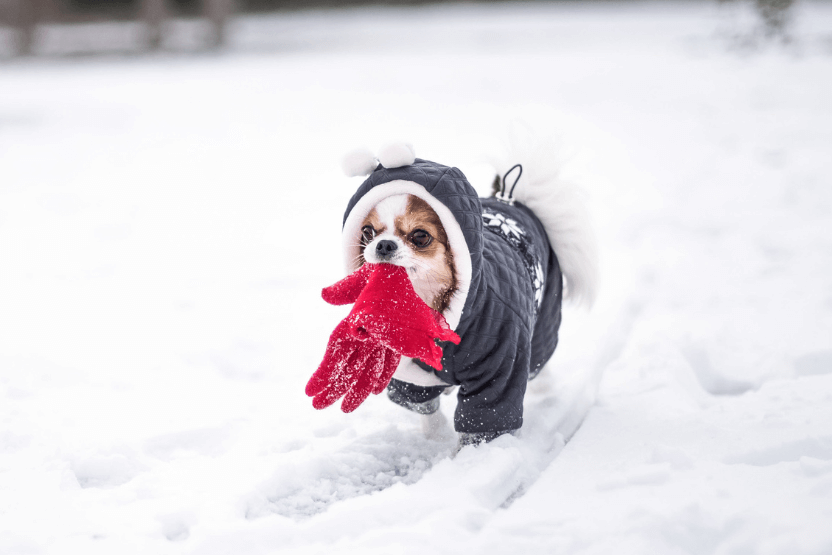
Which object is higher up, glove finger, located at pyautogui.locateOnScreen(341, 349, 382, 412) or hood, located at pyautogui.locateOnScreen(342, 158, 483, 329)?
hood, located at pyautogui.locateOnScreen(342, 158, 483, 329)

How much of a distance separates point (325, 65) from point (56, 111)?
15.8 feet

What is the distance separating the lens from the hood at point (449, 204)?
1.70 m

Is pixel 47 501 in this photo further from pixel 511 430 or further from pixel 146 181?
pixel 146 181

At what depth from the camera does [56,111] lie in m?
8.77

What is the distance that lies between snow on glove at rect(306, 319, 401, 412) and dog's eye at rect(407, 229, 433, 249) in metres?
0.29

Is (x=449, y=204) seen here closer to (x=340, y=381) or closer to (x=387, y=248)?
(x=387, y=248)

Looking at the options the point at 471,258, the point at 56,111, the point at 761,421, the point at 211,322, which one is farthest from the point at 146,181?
the point at 761,421

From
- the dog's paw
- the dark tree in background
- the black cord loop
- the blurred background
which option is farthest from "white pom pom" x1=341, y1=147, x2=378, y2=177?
the blurred background

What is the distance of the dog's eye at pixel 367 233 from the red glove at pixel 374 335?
Result: 0.31 feet

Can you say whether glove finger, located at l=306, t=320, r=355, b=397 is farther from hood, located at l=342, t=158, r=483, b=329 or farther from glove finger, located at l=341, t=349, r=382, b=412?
hood, located at l=342, t=158, r=483, b=329

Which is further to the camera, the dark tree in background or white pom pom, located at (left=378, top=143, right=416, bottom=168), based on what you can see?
the dark tree in background

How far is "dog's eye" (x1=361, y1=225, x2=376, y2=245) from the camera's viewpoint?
179 cm

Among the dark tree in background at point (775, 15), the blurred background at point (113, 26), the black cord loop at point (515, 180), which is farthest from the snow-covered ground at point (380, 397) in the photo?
the blurred background at point (113, 26)

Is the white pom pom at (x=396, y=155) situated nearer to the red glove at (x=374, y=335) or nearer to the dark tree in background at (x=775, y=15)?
the red glove at (x=374, y=335)
